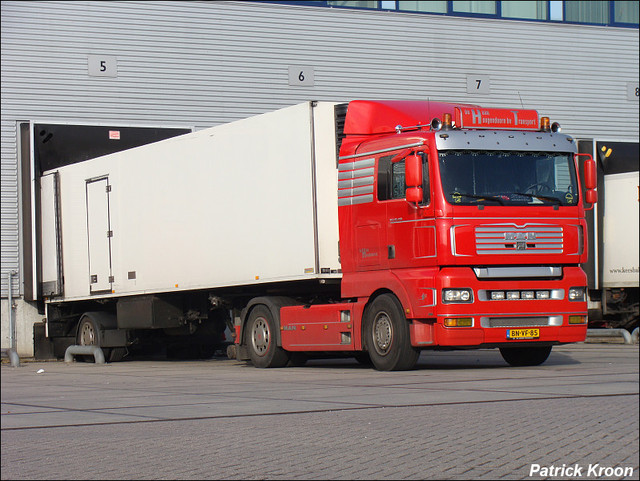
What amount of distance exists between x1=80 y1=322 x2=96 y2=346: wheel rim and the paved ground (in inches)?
229

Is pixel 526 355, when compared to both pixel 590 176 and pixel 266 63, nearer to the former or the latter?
pixel 590 176

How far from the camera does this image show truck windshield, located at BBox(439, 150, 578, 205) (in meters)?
13.7

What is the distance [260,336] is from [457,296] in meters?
3.82

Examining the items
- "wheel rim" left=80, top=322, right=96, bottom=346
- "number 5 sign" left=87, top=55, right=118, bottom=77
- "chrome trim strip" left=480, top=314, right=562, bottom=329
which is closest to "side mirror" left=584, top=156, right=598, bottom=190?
"chrome trim strip" left=480, top=314, right=562, bottom=329

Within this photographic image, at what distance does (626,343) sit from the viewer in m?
21.4

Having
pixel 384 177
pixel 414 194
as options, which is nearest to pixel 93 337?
pixel 384 177

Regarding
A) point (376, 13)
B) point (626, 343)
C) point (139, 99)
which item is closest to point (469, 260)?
point (626, 343)

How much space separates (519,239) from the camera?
543 inches

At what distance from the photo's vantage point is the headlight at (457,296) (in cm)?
1352

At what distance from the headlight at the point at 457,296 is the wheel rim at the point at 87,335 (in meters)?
8.55

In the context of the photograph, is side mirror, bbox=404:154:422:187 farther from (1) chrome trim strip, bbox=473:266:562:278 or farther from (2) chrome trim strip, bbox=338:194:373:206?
(1) chrome trim strip, bbox=473:266:562:278

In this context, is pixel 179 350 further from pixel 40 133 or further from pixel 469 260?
pixel 469 260

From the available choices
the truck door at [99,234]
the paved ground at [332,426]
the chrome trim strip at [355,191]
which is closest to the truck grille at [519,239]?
the paved ground at [332,426]

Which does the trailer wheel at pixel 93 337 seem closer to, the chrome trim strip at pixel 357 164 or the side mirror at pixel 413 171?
the chrome trim strip at pixel 357 164
